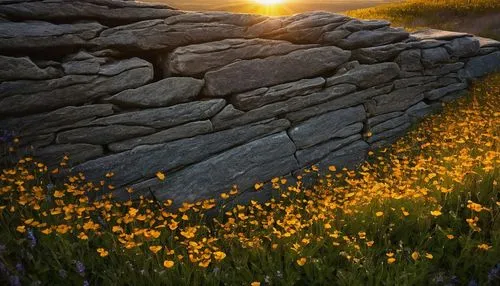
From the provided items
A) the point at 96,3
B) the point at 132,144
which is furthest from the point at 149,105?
the point at 96,3

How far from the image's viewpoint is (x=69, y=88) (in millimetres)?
7230

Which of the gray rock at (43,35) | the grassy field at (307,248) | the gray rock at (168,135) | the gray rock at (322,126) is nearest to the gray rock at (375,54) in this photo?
the gray rock at (322,126)

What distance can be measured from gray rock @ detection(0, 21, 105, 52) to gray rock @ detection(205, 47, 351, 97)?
2409 millimetres

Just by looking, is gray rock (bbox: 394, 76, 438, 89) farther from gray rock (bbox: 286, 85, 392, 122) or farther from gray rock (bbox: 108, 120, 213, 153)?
gray rock (bbox: 108, 120, 213, 153)

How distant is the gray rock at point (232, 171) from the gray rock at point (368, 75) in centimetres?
208

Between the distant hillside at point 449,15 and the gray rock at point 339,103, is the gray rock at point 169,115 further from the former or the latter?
the distant hillside at point 449,15

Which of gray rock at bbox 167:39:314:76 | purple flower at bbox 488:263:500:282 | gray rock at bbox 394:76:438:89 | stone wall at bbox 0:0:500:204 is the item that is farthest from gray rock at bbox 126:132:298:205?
purple flower at bbox 488:263:500:282

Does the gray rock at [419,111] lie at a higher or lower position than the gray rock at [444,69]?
lower

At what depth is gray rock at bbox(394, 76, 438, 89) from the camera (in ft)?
36.3

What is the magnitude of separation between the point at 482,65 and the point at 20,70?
512 inches

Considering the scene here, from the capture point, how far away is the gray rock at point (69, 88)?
22.4 ft

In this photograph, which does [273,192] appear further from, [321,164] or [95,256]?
[95,256]

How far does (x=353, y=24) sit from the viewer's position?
10.5 m

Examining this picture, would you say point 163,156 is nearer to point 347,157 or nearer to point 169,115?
point 169,115
